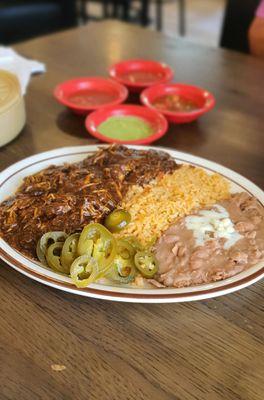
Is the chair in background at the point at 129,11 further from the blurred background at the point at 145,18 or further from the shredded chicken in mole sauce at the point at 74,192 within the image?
the shredded chicken in mole sauce at the point at 74,192

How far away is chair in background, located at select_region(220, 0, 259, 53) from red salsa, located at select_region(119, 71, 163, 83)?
1088 millimetres

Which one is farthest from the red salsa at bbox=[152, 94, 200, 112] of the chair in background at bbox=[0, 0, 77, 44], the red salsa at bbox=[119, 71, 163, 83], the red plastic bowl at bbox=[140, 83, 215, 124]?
the chair in background at bbox=[0, 0, 77, 44]

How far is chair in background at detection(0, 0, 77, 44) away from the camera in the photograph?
176 inches

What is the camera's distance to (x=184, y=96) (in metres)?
2.20

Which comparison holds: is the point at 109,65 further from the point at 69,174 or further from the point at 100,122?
the point at 69,174

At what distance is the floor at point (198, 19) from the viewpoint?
6789 mm

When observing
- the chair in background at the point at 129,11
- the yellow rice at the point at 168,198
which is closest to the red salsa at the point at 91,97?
the yellow rice at the point at 168,198

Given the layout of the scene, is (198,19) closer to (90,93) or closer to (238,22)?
(238,22)

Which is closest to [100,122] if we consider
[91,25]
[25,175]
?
[25,175]

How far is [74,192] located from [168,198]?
0.97ft

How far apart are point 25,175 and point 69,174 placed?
0.20 m

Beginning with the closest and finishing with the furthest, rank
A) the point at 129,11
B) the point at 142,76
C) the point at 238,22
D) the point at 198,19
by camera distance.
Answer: the point at 142,76
the point at 238,22
the point at 129,11
the point at 198,19

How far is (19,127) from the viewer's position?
1.92 metres

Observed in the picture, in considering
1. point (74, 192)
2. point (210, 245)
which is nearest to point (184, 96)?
point (74, 192)
